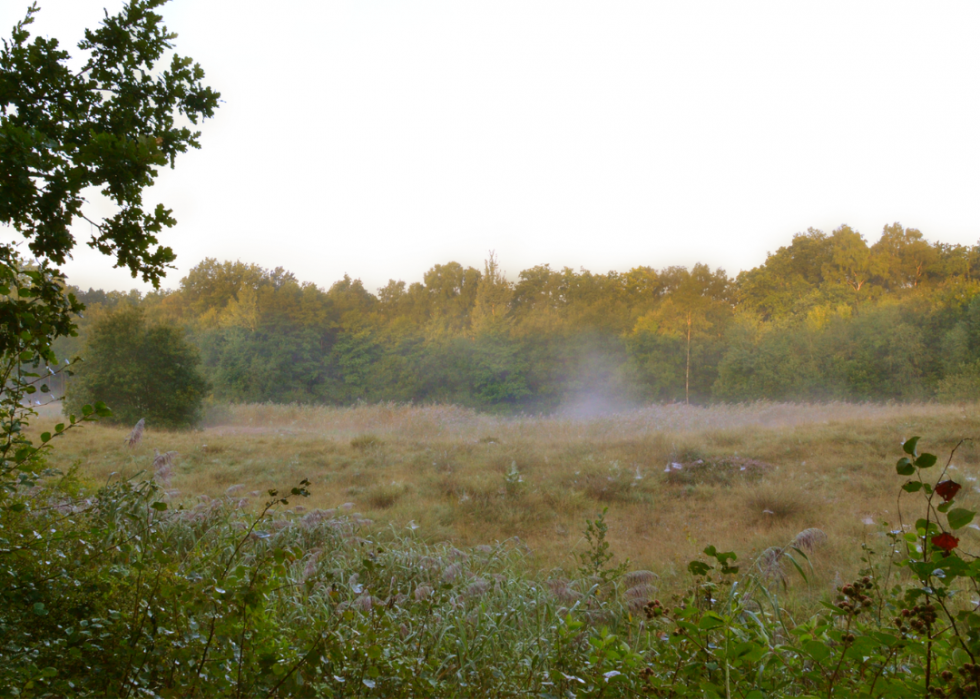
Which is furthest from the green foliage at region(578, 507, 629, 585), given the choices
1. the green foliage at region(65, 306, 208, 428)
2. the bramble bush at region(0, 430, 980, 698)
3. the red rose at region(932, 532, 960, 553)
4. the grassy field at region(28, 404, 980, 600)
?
the green foliage at region(65, 306, 208, 428)

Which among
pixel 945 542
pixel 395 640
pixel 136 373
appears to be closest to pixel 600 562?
pixel 395 640

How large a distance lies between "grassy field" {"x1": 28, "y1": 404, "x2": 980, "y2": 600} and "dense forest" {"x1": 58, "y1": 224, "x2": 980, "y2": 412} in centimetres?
1342

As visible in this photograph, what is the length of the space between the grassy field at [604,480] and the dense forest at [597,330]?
13.4 metres

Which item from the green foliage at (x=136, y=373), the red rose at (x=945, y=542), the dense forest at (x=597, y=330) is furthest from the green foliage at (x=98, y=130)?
the dense forest at (x=597, y=330)

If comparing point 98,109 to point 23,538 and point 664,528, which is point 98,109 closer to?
point 23,538

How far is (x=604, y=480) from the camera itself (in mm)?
6266

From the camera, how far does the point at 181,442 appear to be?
28.5 feet

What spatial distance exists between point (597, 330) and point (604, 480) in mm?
22908

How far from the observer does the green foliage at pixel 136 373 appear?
14.2 metres

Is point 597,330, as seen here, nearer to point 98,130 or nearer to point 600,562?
point 600,562

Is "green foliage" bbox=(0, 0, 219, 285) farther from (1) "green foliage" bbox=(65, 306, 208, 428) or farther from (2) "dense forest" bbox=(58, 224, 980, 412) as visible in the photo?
(2) "dense forest" bbox=(58, 224, 980, 412)

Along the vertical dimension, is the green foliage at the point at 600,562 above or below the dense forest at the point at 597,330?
below

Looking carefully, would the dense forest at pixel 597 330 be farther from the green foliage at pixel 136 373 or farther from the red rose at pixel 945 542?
the red rose at pixel 945 542

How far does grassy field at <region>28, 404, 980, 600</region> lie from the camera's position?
14.3ft
